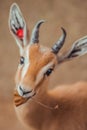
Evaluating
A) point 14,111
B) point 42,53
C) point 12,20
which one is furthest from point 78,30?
point 14,111

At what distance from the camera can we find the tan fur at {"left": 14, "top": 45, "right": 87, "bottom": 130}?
198 centimetres

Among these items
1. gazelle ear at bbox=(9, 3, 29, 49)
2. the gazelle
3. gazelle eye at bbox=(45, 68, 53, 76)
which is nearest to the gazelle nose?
the gazelle

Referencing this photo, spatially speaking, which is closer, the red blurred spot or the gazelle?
the gazelle

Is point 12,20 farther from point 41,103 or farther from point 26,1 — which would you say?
point 41,103

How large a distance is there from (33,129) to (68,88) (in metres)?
0.30

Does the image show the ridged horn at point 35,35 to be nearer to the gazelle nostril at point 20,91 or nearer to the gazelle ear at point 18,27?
the gazelle ear at point 18,27

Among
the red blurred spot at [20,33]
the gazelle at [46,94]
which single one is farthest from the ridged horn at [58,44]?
the red blurred spot at [20,33]

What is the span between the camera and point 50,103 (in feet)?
6.60

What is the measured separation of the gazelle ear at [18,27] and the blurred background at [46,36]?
30mm

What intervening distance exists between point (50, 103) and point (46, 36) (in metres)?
0.38

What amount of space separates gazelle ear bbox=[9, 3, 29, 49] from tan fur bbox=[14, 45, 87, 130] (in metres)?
0.09

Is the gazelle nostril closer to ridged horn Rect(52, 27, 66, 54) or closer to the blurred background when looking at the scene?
the blurred background

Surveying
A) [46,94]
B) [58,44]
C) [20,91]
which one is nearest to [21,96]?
[20,91]

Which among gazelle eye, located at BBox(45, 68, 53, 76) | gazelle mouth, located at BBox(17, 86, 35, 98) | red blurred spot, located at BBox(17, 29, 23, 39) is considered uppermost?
red blurred spot, located at BBox(17, 29, 23, 39)
